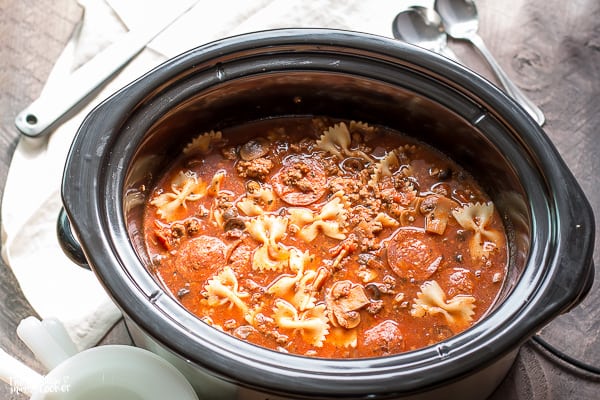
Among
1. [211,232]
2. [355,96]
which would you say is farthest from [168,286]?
[355,96]

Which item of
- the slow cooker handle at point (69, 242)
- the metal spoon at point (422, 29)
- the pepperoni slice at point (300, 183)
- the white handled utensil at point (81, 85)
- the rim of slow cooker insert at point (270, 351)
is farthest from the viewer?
the metal spoon at point (422, 29)

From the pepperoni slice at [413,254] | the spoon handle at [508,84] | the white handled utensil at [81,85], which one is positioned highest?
the white handled utensil at [81,85]

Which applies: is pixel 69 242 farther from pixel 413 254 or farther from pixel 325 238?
pixel 413 254

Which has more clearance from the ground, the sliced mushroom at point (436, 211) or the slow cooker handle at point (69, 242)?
the slow cooker handle at point (69, 242)

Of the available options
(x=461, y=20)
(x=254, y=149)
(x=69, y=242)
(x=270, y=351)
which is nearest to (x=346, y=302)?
(x=270, y=351)

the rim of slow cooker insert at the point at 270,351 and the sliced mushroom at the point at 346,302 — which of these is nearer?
the rim of slow cooker insert at the point at 270,351

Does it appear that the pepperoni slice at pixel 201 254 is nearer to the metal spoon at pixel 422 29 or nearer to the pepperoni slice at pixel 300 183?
the pepperoni slice at pixel 300 183

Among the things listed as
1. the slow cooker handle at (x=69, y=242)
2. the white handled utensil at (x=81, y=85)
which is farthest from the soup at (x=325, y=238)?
the white handled utensil at (x=81, y=85)
